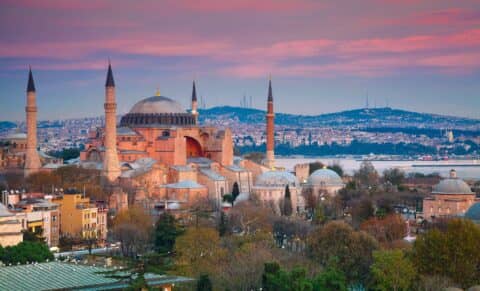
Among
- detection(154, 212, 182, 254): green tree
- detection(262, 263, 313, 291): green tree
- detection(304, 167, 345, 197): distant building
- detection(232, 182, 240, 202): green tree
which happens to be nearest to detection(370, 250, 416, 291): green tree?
detection(262, 263, 313, 291): green tree

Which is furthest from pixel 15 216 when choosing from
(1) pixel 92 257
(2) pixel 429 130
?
(2) pixel 429 130

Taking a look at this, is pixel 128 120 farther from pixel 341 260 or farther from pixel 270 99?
pixel 341 260

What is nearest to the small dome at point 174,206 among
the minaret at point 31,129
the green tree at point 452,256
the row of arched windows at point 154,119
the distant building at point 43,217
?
the minaret at point 31,129

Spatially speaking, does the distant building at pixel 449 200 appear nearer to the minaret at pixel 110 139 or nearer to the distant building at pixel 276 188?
the distant building at pixel 276 188

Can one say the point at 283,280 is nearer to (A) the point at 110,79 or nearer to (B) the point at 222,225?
Answer: (B) the point at 222,225

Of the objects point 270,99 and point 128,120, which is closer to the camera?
point 128,120

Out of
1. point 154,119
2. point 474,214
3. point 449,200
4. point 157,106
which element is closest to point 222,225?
point 474,214

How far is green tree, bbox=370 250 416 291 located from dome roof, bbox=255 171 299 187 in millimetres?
27062

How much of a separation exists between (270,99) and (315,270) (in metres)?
35.1

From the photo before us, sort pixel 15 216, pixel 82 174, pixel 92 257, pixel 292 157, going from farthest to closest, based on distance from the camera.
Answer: pixel 292 157 → pixel 82 174 → pixel 15 216 → pixel 92 257

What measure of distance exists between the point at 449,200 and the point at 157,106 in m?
17.1

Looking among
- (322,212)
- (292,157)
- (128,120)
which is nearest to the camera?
(322,212)

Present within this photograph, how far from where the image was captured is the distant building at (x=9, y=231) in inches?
1446

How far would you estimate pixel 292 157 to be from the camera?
553 feet
